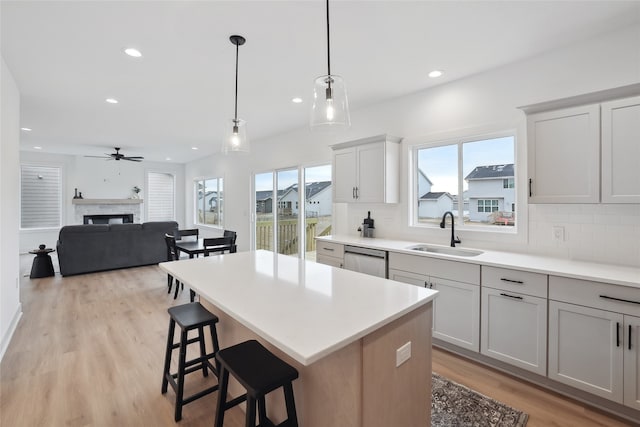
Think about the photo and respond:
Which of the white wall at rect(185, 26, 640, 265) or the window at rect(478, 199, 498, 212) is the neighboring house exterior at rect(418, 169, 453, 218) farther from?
the window at rect(478, 199, 498, 212)

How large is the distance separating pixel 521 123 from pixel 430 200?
1218mm

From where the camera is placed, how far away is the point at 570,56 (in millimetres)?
2586

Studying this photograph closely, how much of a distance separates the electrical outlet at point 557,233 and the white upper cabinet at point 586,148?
0.39 metres

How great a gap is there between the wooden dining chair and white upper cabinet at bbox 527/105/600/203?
3.80 meters

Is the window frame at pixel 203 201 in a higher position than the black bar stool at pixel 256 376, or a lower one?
higher

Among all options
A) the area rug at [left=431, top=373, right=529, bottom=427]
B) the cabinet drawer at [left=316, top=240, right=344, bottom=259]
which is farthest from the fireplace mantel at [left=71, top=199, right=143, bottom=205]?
the area rug at [left=431, top=373, right=529, bottom=427]

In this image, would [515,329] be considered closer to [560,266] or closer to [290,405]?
[560,266]

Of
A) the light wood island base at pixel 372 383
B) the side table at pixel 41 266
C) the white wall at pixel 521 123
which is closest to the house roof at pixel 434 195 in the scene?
the white wall at pixel 521 123

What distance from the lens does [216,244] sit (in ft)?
14.6

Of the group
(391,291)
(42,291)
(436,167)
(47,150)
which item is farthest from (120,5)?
(47,150)

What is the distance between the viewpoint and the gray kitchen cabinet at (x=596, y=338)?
190 centimetres

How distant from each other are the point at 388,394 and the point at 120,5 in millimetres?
2884

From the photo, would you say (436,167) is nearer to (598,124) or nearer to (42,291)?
(598,124)

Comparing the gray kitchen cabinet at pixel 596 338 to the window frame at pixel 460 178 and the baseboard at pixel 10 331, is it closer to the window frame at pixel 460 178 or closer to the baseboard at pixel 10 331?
the window frame at pixel 460 178
